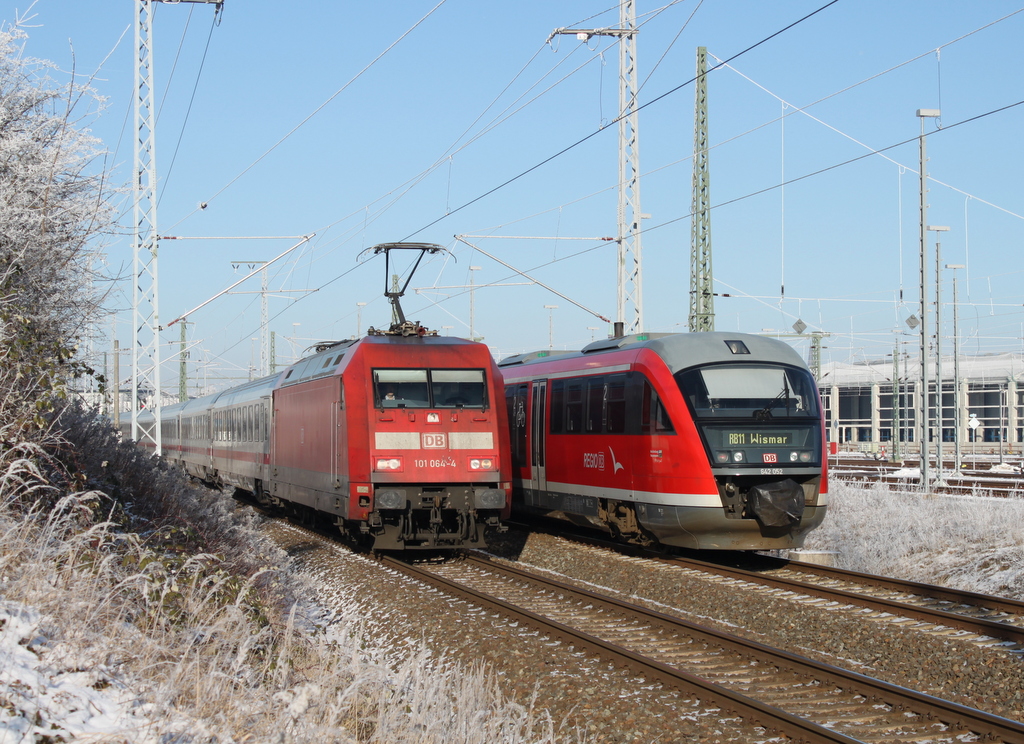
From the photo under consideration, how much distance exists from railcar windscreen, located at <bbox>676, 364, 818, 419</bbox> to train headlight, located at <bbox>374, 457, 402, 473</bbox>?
13.1 feet

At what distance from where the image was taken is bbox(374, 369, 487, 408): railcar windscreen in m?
13.9

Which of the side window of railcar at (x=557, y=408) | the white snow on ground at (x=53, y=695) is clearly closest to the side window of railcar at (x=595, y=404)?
the side window of railcar at (x=557, y=408)

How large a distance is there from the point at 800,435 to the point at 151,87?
1509 cm

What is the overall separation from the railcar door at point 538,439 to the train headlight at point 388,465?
155 inches

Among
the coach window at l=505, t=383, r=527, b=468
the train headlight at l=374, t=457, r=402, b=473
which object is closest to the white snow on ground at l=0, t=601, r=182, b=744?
the train headlight at l=374, t=457, r=402, b=473

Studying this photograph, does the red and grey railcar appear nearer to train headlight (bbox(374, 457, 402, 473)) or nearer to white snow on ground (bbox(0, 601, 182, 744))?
train headlight (bbox(374, 457, 402, 473))

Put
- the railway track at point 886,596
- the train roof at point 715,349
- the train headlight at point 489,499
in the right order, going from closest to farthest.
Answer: the railway track at point 886,596
the train roof at point 715,349
the train headlight at point 489,499

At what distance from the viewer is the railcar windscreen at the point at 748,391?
12.9 m

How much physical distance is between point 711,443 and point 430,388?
405 cm

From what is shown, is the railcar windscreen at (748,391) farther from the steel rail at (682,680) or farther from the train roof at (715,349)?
the steel rail at (682,680)

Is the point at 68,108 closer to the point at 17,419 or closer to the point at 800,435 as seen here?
the point at 17,419

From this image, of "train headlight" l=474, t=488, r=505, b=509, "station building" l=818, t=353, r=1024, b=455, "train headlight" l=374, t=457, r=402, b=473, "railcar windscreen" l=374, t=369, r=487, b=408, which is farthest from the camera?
"station building" l=818, t=353, r=1024, b=455

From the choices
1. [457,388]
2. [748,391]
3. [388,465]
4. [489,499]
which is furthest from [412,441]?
[748,391]

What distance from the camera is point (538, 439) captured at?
17188 mm
